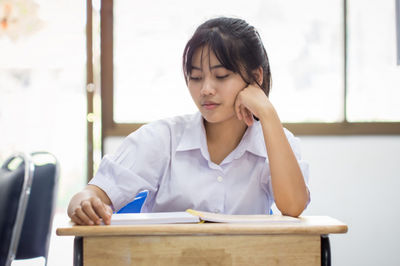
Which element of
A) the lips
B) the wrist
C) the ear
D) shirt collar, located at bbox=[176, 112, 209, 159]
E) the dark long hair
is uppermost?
the dark long hair

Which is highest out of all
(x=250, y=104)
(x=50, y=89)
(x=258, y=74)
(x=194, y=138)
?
(x=50, y=89)

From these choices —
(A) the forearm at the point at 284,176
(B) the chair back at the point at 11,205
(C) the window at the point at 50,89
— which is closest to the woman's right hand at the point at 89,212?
(B) the chair back at the point at 11,205

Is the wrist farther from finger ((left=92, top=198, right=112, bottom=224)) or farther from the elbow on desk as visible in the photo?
finger ((left=92, top=198, right=112, bottom=224))

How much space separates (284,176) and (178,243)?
1.51 ft

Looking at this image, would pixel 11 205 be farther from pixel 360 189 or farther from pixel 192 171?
pixel 360 189

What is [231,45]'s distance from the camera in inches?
54.0

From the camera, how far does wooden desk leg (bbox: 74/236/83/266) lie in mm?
888

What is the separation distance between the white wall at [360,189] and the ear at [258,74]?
5.32 feet

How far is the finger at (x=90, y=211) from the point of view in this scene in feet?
3.17

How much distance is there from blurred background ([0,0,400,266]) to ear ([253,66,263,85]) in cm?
157

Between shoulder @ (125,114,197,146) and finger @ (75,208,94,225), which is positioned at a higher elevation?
shoulder @ (125,114,197,146)

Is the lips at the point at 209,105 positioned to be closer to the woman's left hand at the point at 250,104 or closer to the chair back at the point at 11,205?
the woman's left hand at the point at 250,104

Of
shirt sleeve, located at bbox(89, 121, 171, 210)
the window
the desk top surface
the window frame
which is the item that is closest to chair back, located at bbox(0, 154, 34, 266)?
the desk top surface

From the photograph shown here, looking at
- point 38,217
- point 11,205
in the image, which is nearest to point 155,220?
point 11,205
